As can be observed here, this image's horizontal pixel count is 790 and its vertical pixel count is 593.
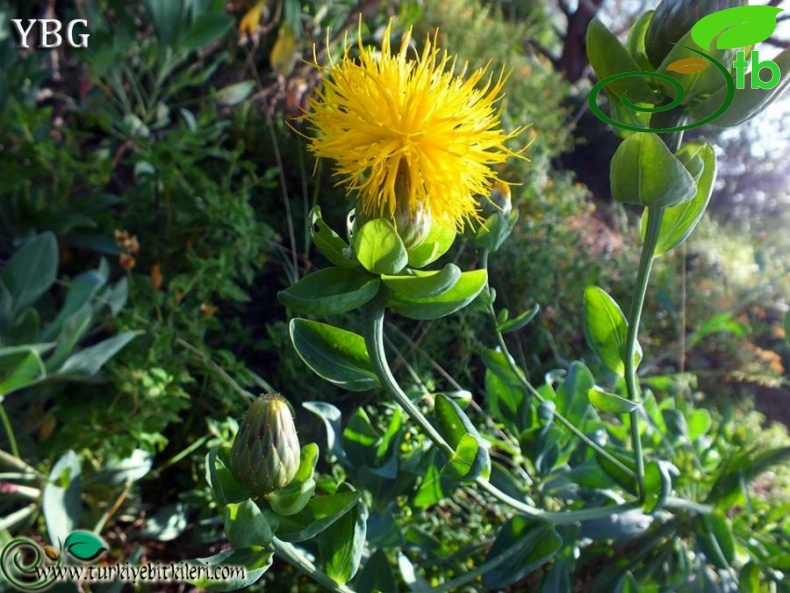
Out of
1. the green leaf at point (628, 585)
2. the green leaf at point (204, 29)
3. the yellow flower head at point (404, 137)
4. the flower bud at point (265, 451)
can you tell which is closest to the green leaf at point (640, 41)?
the yellow flower head at point (404, 137)

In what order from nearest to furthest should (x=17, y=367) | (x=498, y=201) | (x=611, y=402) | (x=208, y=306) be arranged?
1. (x=611, y=402)
2. (x=498, y=201)
3. (x=17, y=367)
4. (x=208, y=306)

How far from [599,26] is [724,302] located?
1.95m

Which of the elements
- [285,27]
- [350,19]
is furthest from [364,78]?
[350,19]

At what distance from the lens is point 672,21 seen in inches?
16.8

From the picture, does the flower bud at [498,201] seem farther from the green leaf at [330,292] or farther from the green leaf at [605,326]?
the green leaf at [330,292]

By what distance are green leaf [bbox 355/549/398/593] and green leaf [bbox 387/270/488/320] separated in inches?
15.0

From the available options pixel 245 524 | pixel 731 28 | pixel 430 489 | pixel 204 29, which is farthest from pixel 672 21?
pixel 204 29

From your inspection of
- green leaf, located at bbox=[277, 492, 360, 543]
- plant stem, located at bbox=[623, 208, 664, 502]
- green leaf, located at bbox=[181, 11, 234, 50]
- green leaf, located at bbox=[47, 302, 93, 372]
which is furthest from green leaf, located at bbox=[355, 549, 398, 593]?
green leaf, located at bbox=[181, 11, 234, 50]

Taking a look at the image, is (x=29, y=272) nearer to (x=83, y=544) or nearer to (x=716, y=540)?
(x=83, y=544)

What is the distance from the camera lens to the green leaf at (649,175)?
1.37 ft

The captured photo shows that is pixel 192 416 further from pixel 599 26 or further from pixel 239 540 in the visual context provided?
pixel 599 26

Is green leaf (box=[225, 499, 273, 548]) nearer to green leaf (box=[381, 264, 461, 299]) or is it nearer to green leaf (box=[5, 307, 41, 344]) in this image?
green leaf (box=[381, 264, 461, 299])

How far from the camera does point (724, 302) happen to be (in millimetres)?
2127

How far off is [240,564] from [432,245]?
29 centimetres
